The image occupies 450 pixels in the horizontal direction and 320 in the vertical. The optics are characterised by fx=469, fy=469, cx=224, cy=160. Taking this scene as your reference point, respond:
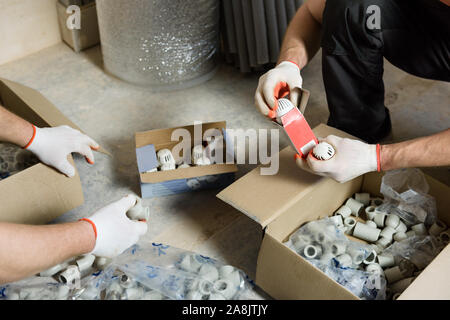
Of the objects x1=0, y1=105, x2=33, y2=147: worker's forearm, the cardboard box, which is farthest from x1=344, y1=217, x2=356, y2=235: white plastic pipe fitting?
the cardboard box

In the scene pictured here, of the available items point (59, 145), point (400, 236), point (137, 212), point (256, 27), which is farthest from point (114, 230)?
point (256, 27)

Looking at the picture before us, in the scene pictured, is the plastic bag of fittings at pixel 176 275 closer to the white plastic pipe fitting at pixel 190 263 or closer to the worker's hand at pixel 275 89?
the white plastic pipe fitting at pixel 190 263

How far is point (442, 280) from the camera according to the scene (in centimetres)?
107

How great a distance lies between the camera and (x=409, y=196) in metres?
1.39

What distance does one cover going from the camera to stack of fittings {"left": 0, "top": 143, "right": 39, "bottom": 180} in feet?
5.16

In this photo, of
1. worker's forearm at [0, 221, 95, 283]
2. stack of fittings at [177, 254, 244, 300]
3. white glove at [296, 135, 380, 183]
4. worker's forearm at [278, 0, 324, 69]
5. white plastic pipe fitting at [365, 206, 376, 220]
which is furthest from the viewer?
worker's forearm at [278, 0, 324, 69]

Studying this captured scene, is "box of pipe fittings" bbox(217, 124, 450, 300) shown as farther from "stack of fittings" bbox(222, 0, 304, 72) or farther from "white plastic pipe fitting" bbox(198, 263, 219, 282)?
"stack of fittings" bbox(222, 0, 304, 72)

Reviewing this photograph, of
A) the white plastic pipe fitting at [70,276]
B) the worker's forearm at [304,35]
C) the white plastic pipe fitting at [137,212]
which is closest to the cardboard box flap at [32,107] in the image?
the white plastic pipe fitting at [137,212]

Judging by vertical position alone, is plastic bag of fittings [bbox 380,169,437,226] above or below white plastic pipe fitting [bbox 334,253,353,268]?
above

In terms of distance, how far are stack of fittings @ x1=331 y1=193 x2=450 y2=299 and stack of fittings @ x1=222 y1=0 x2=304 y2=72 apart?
2.84 feet

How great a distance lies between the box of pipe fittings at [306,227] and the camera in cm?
109

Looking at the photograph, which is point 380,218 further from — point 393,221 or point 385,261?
point 385,261
